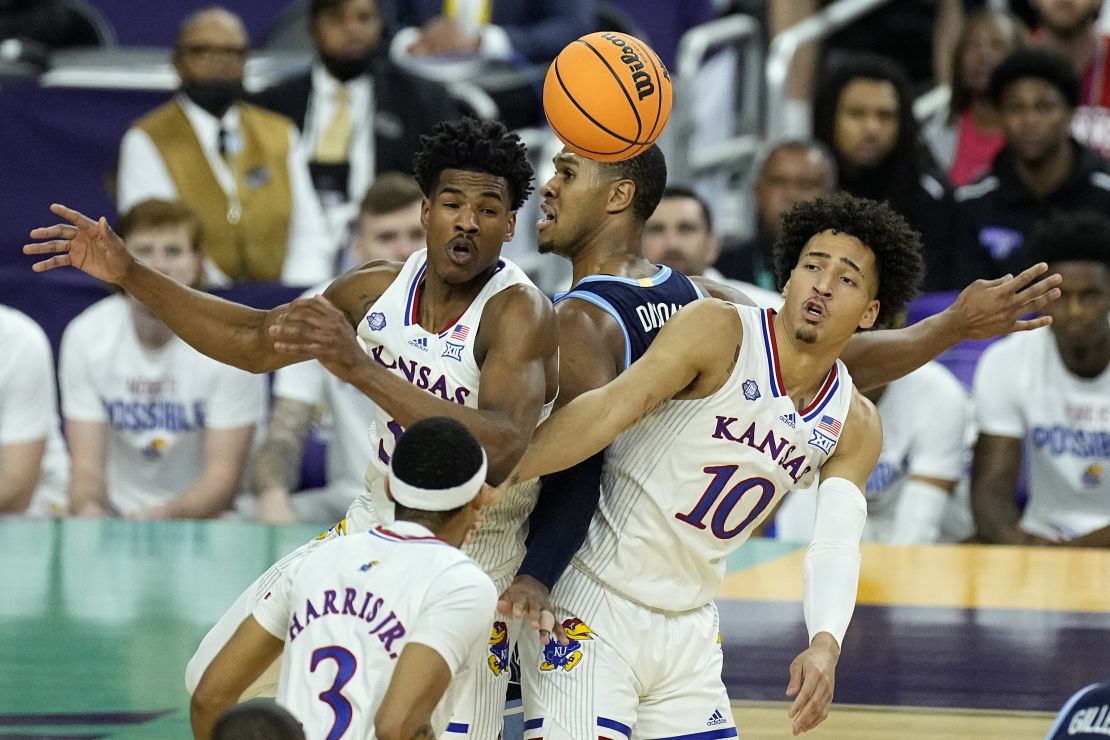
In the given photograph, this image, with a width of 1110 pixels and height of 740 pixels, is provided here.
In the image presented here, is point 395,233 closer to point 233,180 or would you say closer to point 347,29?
point 233,180

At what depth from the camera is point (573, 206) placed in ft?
16.8

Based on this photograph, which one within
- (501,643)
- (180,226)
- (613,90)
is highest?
(613,90)

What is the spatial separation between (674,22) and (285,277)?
454 cm

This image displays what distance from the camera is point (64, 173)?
36.9 ft

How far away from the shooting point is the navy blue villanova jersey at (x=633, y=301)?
16.3 ft

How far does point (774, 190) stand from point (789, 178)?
5.0 inches

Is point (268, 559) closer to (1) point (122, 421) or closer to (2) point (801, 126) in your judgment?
(1) point (122, 421)

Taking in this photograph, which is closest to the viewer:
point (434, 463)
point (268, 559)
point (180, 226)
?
point (434, 463)

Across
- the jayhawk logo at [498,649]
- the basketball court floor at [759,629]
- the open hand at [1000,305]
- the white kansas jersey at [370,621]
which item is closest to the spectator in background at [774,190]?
the basketball court floor at [759,629]

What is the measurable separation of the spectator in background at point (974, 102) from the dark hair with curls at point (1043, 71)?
25 centimetres

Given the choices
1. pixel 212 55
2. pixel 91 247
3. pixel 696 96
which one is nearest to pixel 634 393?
pixel 91 247

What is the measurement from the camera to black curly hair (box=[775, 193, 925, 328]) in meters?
4.86

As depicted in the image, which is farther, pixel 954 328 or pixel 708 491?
pixel 954 328

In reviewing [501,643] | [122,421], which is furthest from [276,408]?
[501,643]
